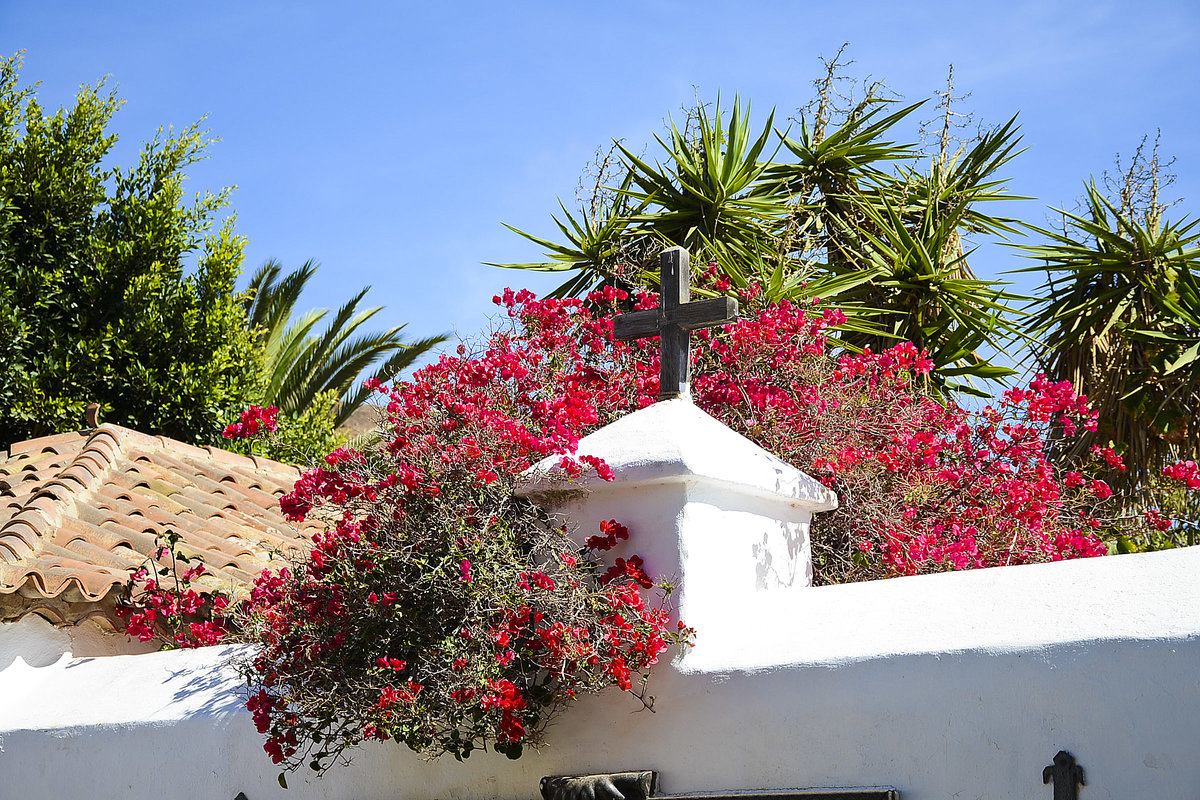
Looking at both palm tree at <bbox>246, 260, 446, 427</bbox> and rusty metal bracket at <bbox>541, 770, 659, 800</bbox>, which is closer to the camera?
rusty metal bracket at <bbox>541, 770, 659, 800</bbox>

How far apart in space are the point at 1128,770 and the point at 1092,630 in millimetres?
368

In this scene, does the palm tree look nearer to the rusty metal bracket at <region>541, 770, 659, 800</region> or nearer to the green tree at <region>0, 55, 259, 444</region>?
the green tree at <region>0, 55, 259, 444</region>

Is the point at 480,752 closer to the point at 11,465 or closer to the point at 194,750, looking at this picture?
the point at 194,750

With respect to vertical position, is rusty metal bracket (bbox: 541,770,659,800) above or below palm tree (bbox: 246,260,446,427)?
below

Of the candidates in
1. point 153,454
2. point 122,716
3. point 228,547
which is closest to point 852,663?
point 122,716

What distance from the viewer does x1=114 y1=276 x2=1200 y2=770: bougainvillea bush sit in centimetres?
379

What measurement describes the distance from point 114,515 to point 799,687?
4819 millimetres

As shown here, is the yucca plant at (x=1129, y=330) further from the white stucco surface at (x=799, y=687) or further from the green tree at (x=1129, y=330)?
the white stucco surface at (x=799, y=687)

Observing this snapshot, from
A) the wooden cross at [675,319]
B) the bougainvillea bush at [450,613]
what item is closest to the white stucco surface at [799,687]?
the bougainvillea bush at [450,613]

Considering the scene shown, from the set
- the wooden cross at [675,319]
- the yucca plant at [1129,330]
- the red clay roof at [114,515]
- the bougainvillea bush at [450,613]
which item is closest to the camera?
the bougainvillea bush at [450,613]

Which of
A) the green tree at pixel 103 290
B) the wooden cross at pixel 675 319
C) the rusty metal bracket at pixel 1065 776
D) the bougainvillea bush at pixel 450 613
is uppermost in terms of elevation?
the green tree at pixel 103 290

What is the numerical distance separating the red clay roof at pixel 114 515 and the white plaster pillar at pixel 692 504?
2.66 meters

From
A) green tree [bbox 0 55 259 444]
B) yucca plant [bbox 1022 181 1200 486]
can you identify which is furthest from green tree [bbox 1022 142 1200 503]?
green tree [bbox 0 55 259 444]

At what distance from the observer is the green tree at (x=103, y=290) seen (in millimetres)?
12383
